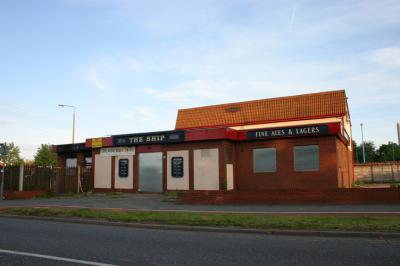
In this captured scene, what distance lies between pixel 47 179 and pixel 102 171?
441 cm

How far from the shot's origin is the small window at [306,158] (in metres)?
23.9

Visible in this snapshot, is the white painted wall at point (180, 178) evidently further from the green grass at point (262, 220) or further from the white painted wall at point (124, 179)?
the green grass at point (262, 220)

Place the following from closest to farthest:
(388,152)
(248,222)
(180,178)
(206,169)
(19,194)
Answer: (248,222) → (19,194) → (206,169) → (180,178) → (388,152)

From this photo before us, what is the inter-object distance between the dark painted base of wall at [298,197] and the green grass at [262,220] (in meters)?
5.05

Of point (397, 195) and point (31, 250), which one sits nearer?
point (31, 250)

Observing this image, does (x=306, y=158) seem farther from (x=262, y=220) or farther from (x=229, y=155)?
(x=262, y=220)

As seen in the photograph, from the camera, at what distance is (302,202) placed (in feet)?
58.6

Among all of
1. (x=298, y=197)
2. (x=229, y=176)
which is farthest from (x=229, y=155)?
(x=298, y=197)

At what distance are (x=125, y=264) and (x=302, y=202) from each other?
12659 millimetres

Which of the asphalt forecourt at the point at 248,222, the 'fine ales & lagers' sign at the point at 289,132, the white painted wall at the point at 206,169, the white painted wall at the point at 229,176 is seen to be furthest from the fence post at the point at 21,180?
the 'fine ales & lagers' sign at the point at 289,132

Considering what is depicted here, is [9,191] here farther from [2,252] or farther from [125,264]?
[125,264]

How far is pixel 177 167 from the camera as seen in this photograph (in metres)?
26.5

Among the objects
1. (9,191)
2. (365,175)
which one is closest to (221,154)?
(9,191)

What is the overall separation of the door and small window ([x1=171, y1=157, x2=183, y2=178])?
1.12 metres
